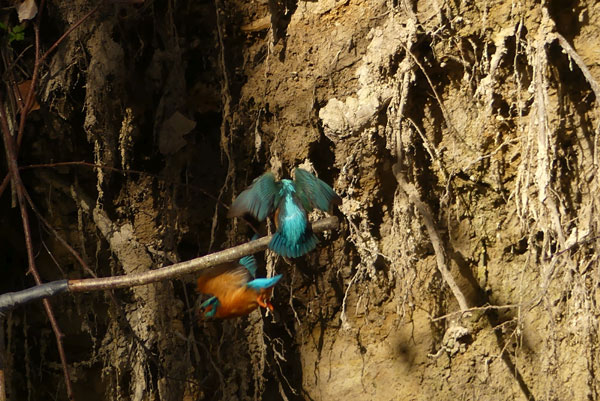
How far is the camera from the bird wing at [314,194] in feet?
6.46

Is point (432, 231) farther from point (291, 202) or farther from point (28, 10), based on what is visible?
point (28, 10)

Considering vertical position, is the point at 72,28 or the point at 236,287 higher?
the point at 72,28

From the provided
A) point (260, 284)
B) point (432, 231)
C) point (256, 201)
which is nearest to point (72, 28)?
point (256, 201)

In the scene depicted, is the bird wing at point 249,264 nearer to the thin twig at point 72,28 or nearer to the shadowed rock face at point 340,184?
the shadowed rock face at point 340,184

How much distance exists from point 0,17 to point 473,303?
212cm

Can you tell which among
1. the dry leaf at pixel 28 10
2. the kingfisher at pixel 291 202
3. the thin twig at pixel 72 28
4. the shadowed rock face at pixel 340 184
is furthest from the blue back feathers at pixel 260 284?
the dry leaf at pixel 28 10

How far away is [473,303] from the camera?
8.19ft

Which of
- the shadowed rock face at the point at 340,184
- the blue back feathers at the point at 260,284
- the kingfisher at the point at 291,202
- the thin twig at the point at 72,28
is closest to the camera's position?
the kingfisher at the point at 291,202

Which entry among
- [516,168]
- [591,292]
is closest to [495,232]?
[516,168]

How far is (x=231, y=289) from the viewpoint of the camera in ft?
6.83

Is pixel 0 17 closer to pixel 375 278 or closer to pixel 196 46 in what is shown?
pixel 196 46

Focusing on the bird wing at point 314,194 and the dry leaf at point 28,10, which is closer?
the bird wing at point 314,194

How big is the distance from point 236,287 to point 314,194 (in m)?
0.39

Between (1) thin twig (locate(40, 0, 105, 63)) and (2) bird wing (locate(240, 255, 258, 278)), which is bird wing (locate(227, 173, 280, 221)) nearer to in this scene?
(2) bird wing (locate(240, 255, 258, 278))
